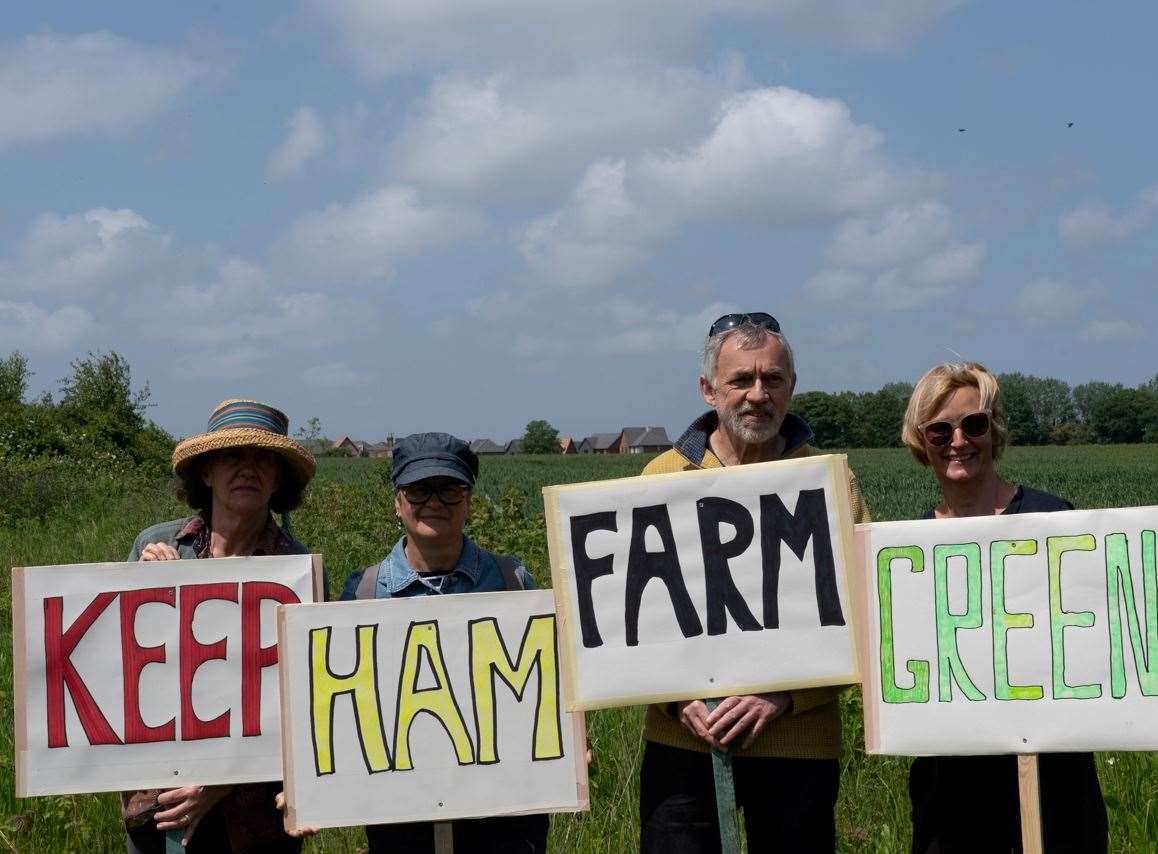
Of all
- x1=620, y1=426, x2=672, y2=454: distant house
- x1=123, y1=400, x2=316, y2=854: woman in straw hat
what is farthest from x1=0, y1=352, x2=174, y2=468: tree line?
x1=620, y1=426, x2=672, y2=454: distant house

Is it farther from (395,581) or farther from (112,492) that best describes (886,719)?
(112,492)

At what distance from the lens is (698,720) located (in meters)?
2.99

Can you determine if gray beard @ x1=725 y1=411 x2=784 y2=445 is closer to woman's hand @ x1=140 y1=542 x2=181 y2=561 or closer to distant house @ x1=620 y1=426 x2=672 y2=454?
woman's hand @ x1=140 y1=542 x2=181 y2=561

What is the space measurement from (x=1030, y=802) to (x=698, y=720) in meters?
0.85

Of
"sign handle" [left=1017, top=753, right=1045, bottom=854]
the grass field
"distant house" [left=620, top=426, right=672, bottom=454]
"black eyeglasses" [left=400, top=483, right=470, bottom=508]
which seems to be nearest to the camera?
"sign handle" [left=1017, top=753, right=1045, bottom=854]

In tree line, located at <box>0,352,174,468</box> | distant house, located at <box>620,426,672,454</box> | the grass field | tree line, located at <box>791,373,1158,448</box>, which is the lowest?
the grass field

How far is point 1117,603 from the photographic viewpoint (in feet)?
9.61

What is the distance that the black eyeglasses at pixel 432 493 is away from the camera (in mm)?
3205

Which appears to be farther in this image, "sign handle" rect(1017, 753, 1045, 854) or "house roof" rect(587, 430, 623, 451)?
"house roof" rect(587, 430, 623, 451)

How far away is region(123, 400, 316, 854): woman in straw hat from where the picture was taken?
3.25 m

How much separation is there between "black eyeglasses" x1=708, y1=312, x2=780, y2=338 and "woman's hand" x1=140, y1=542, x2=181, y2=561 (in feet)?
5.48

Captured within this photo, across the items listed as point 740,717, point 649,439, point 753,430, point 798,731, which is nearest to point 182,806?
point 740,717

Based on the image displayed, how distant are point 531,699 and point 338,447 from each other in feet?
365

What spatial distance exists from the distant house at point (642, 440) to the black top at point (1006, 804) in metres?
115
